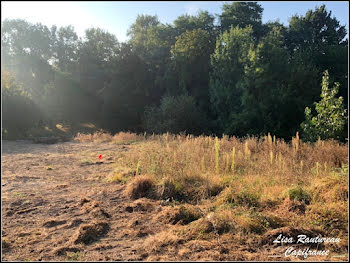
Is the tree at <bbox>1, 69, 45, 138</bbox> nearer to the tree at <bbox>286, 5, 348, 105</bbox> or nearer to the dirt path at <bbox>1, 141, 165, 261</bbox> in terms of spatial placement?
the dirt path at <bbox>1, 141, 165, 261</bbox>

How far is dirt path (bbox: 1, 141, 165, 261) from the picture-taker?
3342 millimetres

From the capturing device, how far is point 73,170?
27.1 ft

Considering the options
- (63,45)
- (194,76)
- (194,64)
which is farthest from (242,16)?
(63,45)

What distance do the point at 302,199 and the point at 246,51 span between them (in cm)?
1808

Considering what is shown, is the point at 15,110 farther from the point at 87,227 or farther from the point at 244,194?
the point at 244,194

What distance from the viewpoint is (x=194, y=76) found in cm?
2505

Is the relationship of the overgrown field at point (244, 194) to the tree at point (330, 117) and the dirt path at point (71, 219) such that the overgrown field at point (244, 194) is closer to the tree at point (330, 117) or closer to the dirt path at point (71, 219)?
the dirt path at point (71, 219)

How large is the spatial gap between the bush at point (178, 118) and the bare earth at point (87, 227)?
528 inches

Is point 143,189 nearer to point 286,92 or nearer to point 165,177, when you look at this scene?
point 165,177

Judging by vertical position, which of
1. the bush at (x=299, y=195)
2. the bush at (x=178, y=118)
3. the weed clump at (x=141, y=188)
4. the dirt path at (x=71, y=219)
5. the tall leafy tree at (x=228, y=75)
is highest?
the tall leafy tree at (x=228, y=75)

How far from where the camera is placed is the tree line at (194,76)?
19344 millimetres

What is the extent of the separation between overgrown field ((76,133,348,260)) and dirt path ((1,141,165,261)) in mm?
373

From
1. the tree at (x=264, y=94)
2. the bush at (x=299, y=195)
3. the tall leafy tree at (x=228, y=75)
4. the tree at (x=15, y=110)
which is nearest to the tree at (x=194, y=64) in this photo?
the tall leafy tree at (x=228, y=75)

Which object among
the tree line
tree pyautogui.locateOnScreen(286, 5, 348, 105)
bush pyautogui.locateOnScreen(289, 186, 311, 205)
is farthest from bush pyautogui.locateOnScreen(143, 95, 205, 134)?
bush pyautogui.locateOnScreen(289, 186, 311, 205)
